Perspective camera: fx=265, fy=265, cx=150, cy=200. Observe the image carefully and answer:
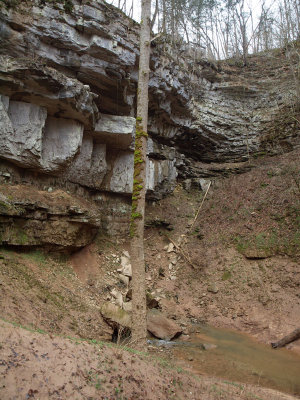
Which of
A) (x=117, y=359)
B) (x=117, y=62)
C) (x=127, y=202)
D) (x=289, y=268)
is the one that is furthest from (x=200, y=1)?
(x=117, y=359)

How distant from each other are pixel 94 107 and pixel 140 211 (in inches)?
285

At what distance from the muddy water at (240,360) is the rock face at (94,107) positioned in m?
8.06

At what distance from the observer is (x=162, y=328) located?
29.2ft

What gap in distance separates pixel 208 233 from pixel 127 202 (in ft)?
16.6

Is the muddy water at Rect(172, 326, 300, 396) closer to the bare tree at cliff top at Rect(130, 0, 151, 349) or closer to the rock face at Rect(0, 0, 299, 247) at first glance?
the bare tree at cliff top at Rect(130, 0, 151, 349)

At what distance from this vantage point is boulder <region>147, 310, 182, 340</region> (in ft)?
28.4

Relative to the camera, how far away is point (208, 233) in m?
15.4

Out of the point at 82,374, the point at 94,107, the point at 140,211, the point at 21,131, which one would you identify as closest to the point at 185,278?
the point at 140,211

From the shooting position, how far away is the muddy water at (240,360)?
6066 mm

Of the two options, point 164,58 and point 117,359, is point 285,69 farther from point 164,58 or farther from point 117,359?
point 117,359

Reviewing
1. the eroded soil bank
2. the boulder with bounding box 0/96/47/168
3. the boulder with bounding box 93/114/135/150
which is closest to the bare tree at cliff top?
the eroded soil bank

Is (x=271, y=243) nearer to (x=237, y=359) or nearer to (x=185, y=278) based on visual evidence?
(x=185, y=278)

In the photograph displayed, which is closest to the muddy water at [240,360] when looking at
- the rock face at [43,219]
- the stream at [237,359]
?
the stream at [237,359]

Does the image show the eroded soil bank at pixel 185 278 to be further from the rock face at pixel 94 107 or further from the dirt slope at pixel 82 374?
the rock face at pixel 94 107
